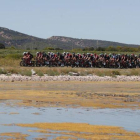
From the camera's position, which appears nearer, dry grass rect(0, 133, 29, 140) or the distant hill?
dry grass rect(0, 133, 29, 140)

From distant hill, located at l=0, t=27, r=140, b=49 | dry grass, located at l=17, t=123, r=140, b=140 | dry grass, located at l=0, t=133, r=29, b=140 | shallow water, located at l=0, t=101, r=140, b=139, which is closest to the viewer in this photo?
dry grass, located at l=0, t=133, r=29, b=140

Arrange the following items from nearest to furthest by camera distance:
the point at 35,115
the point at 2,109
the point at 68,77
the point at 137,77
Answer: the point at 35,115
the point at 2,109
the point at 68,77
the point at 137,77

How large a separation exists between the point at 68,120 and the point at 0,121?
6.26 ft

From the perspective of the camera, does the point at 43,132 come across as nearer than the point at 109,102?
Yes

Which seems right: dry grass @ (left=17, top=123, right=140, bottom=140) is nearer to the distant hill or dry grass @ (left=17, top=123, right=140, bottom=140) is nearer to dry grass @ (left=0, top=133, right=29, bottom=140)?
dry grass @ (left=0, top=133, right=29, bottom=140)

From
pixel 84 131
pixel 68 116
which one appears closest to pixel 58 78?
pixel 68 116

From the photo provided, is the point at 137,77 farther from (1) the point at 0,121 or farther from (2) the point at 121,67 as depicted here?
→ (1) the point at 0,121

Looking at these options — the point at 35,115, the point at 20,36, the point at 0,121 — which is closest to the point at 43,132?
the point at 0,121

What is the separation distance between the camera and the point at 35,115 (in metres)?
17.7

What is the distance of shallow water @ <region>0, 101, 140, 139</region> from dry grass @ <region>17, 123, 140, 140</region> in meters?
0.46

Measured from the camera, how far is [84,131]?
48.5 ft

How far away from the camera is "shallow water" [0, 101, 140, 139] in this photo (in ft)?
52.2

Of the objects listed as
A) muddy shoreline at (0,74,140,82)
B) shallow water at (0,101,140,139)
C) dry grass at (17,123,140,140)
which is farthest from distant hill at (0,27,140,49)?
dry grass at (17,123,140,140)

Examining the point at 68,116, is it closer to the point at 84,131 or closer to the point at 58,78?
Answer: the point at 84,131
